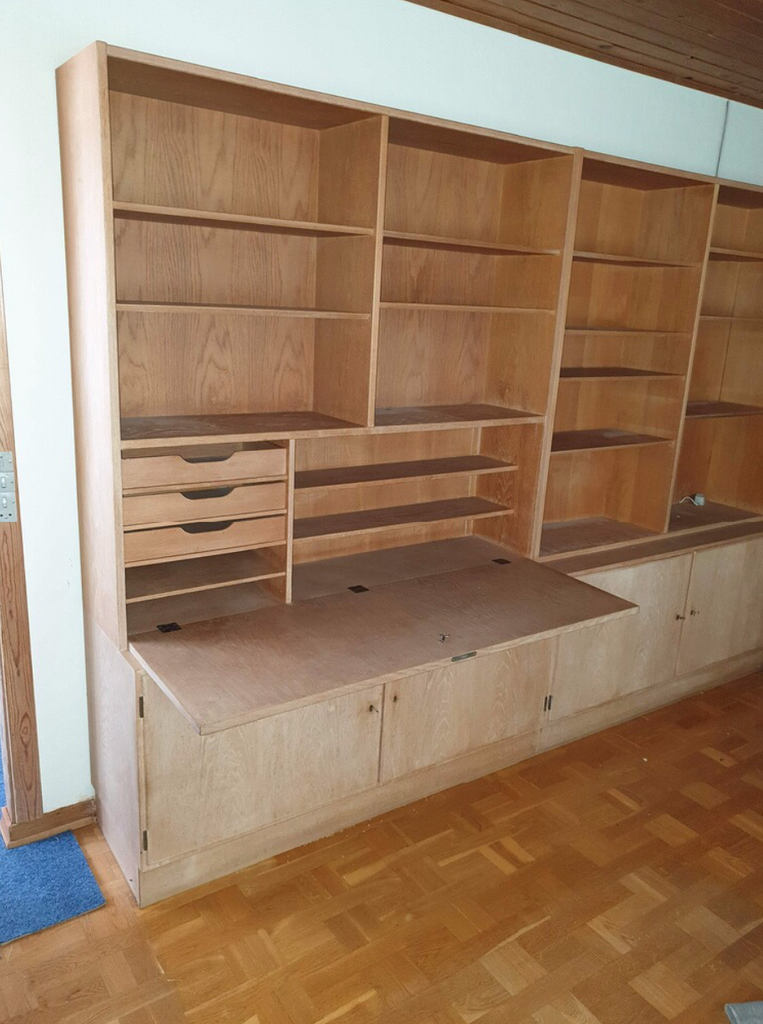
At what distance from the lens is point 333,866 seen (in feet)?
8.21

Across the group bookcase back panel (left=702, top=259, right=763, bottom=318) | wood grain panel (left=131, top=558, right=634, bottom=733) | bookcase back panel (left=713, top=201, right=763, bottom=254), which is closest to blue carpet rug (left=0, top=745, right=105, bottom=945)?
wood grain panel (left=131, top=558, right=634, bottom=733)

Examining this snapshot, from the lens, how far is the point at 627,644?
3293 mm

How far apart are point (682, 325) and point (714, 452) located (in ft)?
3.28

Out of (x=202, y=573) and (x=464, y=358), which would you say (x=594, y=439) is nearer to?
(x=464, y=358)

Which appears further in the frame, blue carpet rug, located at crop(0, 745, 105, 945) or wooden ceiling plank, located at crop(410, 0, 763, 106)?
wooden ceiling plank, located at crop(410, 0, 763, 106)

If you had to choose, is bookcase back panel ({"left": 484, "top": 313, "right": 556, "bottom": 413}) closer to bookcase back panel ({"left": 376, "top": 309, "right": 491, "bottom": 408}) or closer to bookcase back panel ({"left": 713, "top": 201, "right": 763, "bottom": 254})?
bookcase back panel ({"left": 376, "top": 309, "right": 491, "bottom": 408})

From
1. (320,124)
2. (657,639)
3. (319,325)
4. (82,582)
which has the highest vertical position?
(320,124)

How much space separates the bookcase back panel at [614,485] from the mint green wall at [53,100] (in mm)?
1272

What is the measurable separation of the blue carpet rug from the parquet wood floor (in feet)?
0.14

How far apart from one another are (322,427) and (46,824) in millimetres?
1555

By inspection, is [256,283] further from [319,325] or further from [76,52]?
[76,52]

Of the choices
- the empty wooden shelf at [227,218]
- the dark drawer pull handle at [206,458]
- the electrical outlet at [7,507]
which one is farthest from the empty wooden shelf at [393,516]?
the empty wooden shelf at [227,218]

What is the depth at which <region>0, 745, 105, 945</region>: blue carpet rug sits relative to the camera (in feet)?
7.34

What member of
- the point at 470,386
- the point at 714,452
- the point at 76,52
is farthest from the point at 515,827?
the point at 76,52
